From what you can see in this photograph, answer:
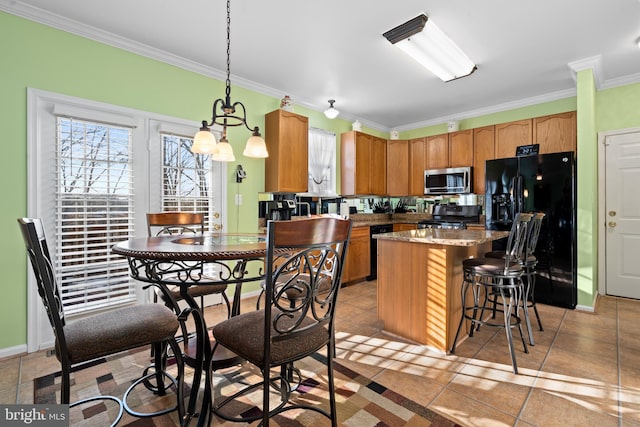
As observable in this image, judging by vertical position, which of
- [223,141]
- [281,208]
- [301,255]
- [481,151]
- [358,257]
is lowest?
[358,257]

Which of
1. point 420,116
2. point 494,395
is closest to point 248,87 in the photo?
point 420,116

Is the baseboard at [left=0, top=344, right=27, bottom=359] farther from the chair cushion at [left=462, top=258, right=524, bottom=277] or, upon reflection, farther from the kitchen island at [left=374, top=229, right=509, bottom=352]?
the chair cushion at [left=462, top=258, right=524, bottom=277]

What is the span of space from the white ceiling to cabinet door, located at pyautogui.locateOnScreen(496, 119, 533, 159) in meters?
0.41

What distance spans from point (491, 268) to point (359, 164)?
2.98 m

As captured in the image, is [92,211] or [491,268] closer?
[491,268]

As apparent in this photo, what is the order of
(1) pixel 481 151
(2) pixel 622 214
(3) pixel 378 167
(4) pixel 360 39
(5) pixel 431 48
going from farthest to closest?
1. (3) pixel 378 167
2. (1) pixel 481 151
3. (2) pixel 622 214
4. (5) pixel 431 48
5. (4) pixel 360 39

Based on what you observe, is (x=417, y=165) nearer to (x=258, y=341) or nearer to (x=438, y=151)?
(x=438, y=151)

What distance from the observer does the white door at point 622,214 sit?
12.0ft

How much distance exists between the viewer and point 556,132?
3.97 metres

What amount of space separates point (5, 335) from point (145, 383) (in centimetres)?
136

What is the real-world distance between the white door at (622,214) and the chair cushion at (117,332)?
4.87 meters

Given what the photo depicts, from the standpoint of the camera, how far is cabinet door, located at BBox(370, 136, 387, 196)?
17.0 ft

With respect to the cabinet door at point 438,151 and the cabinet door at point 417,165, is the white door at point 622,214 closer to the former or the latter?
the cabinet door at point 438,151

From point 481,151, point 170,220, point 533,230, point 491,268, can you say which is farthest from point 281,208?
point 481,151
